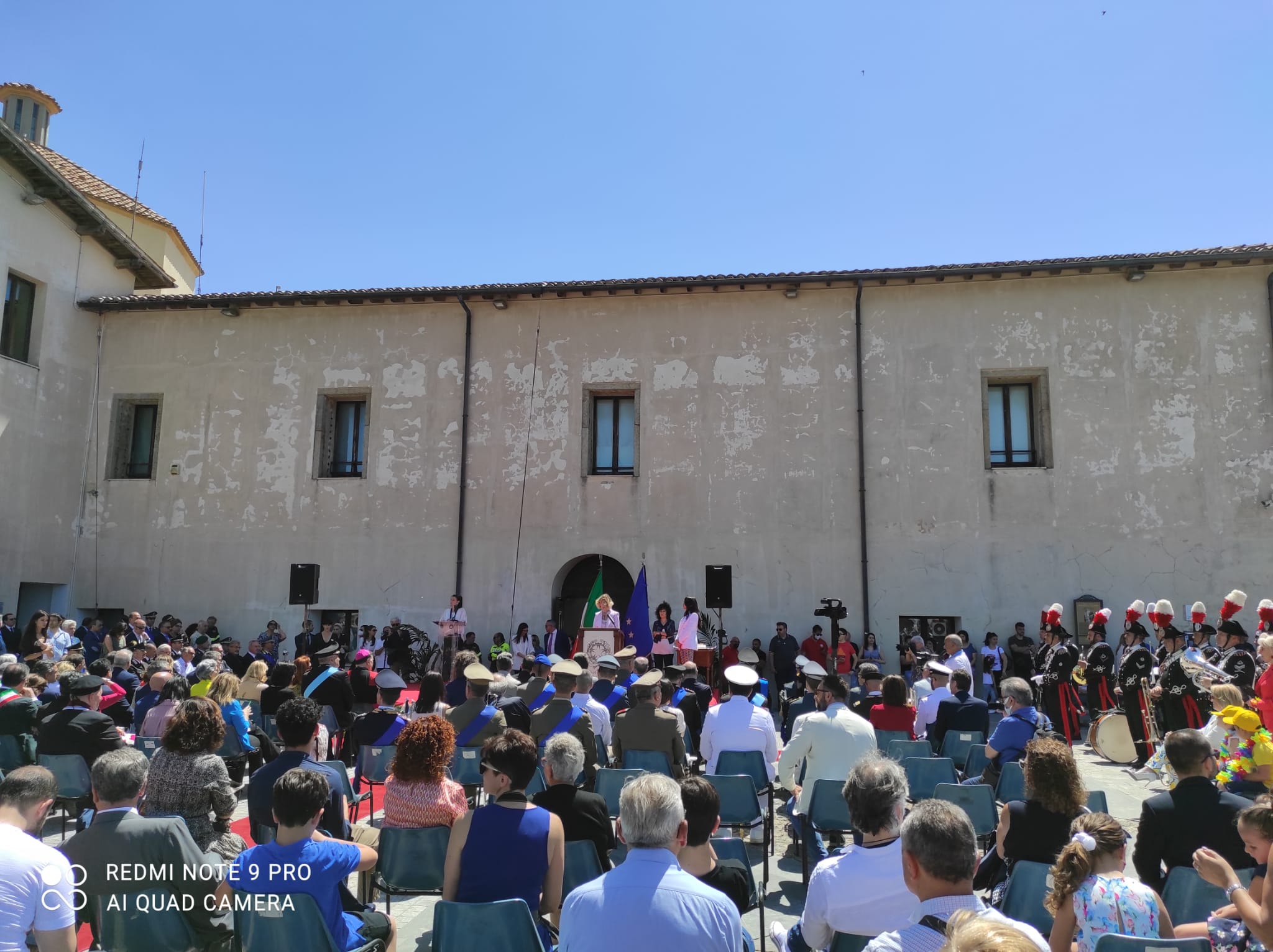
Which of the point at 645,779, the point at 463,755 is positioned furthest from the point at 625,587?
Result: the point at 645,779

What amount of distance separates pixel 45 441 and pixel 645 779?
22.0 meters

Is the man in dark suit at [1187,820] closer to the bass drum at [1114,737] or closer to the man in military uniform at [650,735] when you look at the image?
the man in military uniform at [650,735]

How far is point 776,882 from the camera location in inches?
269

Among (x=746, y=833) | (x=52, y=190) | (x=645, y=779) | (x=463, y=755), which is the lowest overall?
(x=746, y=833)

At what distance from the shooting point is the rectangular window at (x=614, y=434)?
2066cm

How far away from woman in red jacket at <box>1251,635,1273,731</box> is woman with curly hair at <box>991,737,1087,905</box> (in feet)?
16.1

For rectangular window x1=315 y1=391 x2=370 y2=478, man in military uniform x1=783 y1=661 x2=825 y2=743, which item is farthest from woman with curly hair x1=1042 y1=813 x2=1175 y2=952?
rectangular window x1=315 y1=391 x2=370 y2=478

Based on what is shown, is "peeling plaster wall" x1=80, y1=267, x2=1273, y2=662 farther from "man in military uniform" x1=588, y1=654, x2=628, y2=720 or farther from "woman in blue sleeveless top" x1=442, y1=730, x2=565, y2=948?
"woman in blue sleeveless top" x1=442, y1=730, x2=565, y2=948

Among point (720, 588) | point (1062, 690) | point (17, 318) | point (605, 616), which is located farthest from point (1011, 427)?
point (17, 318)

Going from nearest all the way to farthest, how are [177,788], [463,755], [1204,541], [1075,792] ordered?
1. [1075,792]
2. [177,788]
3. [463,755]
4. [1204,541]

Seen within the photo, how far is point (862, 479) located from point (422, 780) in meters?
15.4

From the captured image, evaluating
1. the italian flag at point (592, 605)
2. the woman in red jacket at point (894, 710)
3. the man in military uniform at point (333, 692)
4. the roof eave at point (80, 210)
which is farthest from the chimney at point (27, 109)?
the woman in red jacket at point (894, 710)

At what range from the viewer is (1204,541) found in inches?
718

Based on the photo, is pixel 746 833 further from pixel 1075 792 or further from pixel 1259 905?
pixel 1259 905
